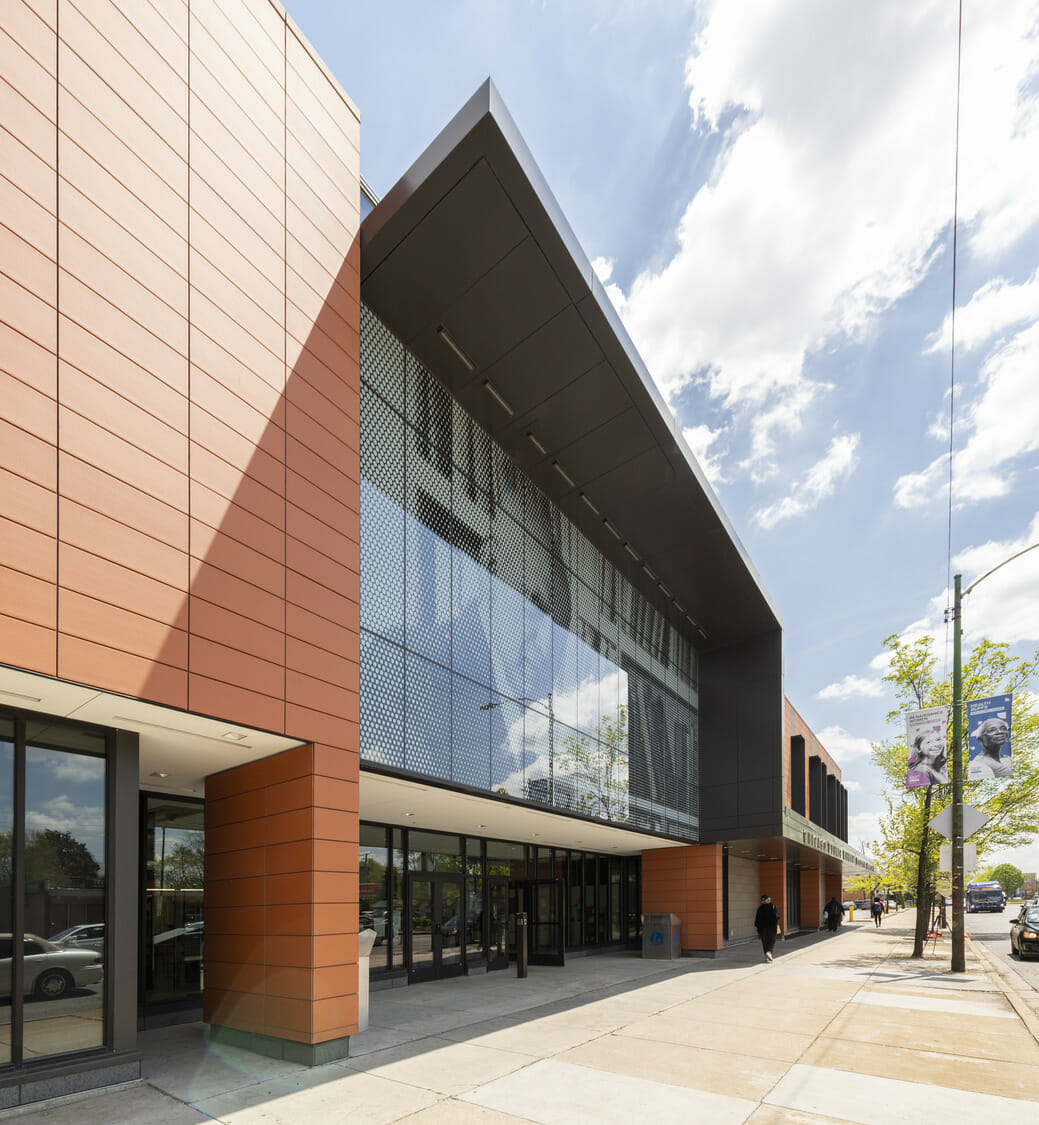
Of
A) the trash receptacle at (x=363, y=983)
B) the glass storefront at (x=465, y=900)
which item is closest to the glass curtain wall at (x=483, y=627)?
the trash receptacle at (x=363, y=983)

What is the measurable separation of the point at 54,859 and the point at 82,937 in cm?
79

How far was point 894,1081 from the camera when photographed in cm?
822

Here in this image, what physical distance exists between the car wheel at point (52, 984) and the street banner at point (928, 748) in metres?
16.3

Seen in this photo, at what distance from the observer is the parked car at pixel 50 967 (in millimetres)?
6949

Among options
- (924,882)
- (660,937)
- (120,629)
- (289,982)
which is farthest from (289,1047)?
(924,882)

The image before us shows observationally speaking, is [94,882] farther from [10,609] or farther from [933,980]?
[933,980]

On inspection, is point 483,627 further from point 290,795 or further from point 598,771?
point 598,771

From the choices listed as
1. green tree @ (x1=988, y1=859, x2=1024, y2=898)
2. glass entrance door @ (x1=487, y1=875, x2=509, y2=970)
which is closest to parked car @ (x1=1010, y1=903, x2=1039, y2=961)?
glass entrance door @ (x1=487, y1=875, x2=509, y2=970)

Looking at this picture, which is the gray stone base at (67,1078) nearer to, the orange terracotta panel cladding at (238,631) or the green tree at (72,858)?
the green tree at (72,858)

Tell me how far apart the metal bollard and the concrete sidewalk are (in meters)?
1.82

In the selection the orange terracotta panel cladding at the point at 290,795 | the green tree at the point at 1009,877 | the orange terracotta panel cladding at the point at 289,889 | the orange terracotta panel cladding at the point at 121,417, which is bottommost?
the green tree at the point at 1009,877

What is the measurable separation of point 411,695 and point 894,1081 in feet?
23.0

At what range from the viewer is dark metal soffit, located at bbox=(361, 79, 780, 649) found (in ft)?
33.0

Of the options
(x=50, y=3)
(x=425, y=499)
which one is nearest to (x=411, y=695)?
(x=425, y=499)
